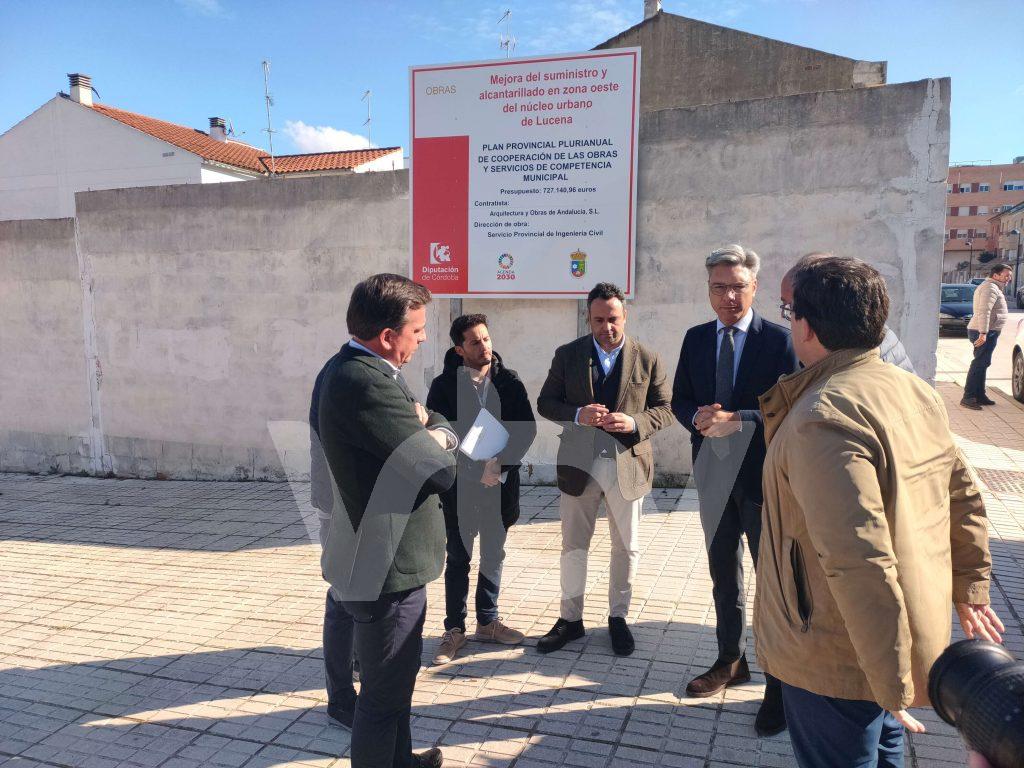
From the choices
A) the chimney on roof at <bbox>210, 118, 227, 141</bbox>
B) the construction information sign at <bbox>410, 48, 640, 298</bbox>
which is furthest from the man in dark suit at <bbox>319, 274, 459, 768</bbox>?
the chimney on roof at <bbox>210, 118, 227, 141</bbox>

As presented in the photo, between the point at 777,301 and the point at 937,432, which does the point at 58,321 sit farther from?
the point at 937,432

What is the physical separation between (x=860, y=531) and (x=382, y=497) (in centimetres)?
136

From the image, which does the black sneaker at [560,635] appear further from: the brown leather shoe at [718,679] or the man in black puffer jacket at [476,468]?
the brown leather shoe at [718,679]

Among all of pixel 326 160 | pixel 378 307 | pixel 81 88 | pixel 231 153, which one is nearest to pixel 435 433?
pixel 378 307

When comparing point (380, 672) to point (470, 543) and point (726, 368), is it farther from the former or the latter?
point (726, 368)

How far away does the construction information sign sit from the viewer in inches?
250

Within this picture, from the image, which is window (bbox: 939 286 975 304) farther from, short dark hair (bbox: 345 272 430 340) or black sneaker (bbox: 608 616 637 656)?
short dark hair (bbox: 345 272 430 340)

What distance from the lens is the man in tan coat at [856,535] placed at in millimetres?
1646

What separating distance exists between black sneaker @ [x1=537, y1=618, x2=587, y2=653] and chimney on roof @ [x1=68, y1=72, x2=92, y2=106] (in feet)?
97.0

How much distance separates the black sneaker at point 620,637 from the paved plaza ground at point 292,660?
5 centimetres

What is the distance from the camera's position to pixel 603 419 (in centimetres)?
345

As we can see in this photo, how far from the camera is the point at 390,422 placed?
2205 millimetres

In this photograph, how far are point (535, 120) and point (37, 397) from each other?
6841 millimetres

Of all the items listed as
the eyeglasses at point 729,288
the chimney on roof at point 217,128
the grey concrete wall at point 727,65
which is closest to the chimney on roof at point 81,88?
the chimney on roof at point 217,128
